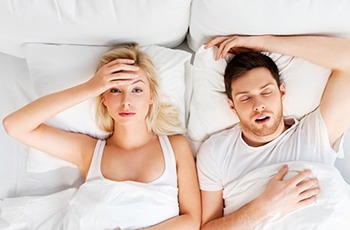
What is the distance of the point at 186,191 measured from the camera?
157cm

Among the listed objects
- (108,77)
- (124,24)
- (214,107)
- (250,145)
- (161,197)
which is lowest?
(161,197)

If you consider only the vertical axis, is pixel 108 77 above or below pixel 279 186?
above

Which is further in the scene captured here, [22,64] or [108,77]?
[22,64]

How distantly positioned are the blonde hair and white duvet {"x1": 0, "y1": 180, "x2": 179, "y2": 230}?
218mm

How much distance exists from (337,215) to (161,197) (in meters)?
0.54

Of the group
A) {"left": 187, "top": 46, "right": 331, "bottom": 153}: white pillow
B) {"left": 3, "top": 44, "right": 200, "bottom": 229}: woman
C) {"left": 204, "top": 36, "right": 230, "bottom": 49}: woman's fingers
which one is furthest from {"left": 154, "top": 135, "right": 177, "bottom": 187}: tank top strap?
{"left": 204, "top": 36, "right": 230, "bottom": 49}: woman's fingers

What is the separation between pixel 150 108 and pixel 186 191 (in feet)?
1.01

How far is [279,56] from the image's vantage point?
158 cm

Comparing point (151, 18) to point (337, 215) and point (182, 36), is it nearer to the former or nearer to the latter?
point (182, 36)

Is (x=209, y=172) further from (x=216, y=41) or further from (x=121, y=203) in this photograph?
(x=216, y=41)

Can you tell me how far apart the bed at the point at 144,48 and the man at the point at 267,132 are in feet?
0.16

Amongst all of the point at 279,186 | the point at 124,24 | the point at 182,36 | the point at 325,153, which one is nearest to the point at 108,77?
the point at 124,24

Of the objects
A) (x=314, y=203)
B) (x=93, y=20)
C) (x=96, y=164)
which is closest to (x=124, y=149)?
(x=96, y=164)

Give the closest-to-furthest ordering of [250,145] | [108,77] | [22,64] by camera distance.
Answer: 1. [108,77]
2. [250,145]
3. [22,64]
